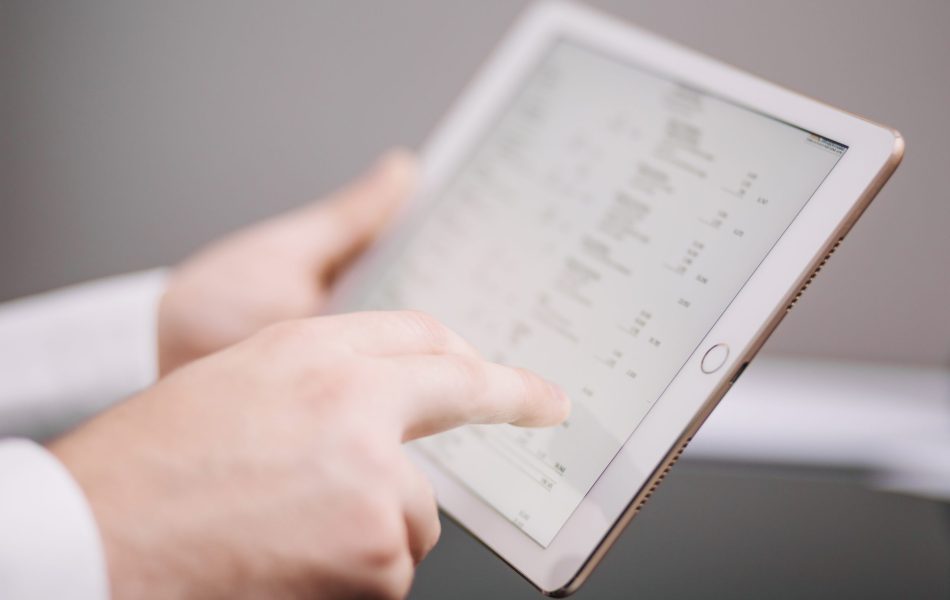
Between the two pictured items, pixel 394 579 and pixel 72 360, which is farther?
pixel 72 360

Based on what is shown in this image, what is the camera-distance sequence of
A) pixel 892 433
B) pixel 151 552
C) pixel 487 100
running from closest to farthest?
pixel 151 552 < pixel 487 100 < pixel 892 433

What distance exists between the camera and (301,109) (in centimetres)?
93

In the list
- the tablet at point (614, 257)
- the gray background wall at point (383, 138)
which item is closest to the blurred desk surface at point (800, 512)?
the gray background wall at point (383, 138)

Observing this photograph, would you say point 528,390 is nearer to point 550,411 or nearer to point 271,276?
point 550,411

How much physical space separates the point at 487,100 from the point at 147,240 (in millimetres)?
659

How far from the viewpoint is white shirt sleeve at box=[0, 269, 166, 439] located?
672 millimetres

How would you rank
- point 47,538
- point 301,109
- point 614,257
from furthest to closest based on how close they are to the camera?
point 301,109 → point 614,257 → point 47,538

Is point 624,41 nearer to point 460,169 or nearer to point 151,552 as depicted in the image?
point 460,169

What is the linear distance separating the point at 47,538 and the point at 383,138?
718 mm

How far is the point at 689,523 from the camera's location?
2.07 ft

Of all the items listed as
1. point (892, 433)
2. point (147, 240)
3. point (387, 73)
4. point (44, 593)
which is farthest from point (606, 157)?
point (147, 240)

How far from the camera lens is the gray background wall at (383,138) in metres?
0.64

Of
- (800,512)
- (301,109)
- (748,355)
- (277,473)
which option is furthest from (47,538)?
(301,109)

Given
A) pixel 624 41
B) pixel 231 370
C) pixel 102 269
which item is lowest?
pixel 102 269
